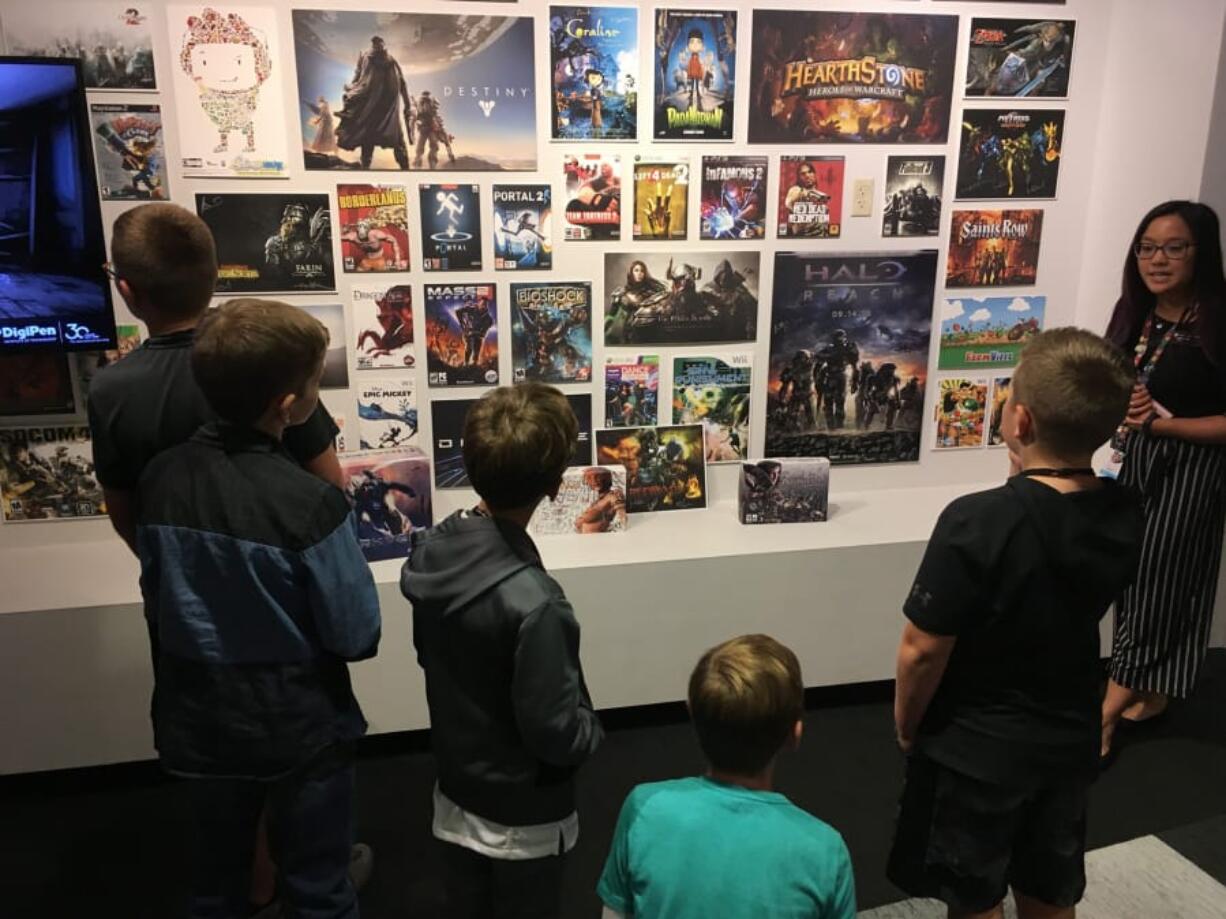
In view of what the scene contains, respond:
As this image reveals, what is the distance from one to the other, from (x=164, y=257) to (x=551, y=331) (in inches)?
52.4

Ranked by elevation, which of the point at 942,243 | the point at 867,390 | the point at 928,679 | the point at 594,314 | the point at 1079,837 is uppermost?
the point at 942,243

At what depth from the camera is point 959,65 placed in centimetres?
293

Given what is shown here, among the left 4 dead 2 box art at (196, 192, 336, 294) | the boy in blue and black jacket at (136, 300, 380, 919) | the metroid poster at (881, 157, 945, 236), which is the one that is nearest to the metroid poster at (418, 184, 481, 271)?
the left 4 dead 2 box art at (196, 192, 336, 294)

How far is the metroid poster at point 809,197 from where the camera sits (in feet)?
9.51

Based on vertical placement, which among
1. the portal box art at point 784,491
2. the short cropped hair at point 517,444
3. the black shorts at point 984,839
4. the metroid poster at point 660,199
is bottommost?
the black shorts at point 984,839

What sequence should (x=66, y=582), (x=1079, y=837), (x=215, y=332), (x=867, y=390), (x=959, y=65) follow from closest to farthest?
(x=215, y=332) → (x=1079, y=837) → (x=66, y=582) → (x=959, y=65) → (x=867, y=390)

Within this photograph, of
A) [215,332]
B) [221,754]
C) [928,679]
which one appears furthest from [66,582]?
[928,679]

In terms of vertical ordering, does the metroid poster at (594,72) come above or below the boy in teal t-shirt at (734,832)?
above

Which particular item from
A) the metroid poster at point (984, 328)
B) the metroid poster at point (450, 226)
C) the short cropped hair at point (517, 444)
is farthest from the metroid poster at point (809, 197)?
the short cropped hair at point (517, 444)

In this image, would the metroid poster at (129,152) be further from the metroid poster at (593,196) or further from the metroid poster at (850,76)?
the metroid poster at (850,76)

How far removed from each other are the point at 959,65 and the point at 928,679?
85.2 inches

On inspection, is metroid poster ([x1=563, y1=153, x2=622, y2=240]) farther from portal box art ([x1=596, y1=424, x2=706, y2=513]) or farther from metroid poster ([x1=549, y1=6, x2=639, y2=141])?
portal box art ([x1=596, y1=424, x2=706, y2=513])

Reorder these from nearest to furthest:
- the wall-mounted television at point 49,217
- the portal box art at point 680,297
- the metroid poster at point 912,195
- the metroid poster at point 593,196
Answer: the wall-mounted television at point 49,217 < the metroid poster at point 593,196 < the portal box art at point 680,297 < the metroid poster at point 912,195

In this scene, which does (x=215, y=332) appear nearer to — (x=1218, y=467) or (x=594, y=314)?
(x=594, y=314)
